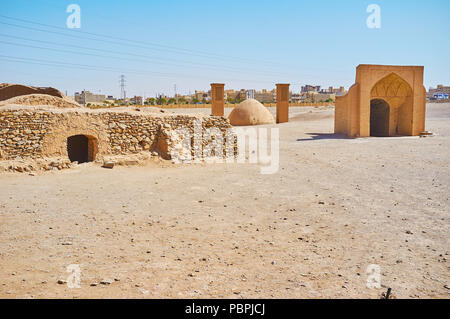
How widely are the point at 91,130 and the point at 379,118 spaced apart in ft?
52.4

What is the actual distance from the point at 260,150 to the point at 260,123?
43.3ft

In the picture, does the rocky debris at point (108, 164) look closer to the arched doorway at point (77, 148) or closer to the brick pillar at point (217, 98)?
the arched doorway at point (77, 148)

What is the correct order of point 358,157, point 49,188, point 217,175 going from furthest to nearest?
point 358,157, point 217,175, point 49,188

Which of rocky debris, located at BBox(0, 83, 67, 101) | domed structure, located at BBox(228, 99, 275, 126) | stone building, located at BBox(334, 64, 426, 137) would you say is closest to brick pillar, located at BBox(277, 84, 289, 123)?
domed structure, located at BBox(228, 99, 275, 126)

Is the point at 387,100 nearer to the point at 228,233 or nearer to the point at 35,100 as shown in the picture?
the point at 228,233

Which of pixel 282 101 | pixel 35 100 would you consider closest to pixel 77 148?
pixel 35 100

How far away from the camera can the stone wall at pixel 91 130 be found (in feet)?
30.2

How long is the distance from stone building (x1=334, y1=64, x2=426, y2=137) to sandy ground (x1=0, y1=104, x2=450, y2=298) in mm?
8281

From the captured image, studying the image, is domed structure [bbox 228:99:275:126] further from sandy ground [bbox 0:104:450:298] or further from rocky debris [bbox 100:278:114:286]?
rocky debris [bbox 100:278:114:286]

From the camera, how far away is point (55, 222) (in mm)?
5320

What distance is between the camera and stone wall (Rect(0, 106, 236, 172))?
9195mm

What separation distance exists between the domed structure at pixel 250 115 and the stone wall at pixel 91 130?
46.3ft
